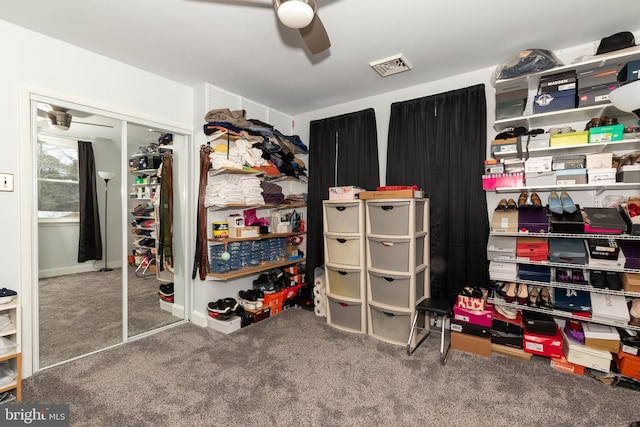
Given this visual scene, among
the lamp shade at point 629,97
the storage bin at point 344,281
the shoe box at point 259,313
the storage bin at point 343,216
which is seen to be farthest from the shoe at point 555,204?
the shoe box at point 259,313

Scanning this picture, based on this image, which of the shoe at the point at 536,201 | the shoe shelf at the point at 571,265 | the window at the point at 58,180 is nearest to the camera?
the shoe shelf at the point at 571,265

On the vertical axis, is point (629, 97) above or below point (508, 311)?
above

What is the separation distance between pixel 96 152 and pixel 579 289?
4.04 metres

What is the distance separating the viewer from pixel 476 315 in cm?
244

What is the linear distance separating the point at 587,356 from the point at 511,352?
47cm

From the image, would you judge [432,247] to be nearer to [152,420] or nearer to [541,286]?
[541,286]

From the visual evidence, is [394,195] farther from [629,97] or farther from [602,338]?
[602,338]

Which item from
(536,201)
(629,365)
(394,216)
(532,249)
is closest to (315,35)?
(394,216)

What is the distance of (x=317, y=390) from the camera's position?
6.49 feet

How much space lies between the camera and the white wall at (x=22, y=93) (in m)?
2.06

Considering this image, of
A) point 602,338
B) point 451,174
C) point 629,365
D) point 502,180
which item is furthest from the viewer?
point 451,174

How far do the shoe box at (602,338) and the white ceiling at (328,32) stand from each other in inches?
86.2

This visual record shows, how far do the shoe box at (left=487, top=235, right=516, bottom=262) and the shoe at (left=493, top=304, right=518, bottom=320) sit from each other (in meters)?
0.42

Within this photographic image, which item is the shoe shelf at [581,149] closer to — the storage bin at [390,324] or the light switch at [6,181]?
the storage bin at [390,324]
